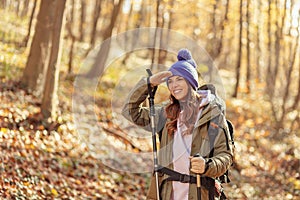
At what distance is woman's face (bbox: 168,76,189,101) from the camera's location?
4.64 m

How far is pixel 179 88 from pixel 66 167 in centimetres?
620

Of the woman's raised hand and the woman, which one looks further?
the woman's raised hand

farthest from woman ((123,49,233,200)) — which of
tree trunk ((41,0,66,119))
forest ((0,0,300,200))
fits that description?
tree trunk ((41,0,66,119))

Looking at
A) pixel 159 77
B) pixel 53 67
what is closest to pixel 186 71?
pixel 159 77

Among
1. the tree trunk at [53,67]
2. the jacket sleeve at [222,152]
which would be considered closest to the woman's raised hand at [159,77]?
the jacket sleeve at [222,152]

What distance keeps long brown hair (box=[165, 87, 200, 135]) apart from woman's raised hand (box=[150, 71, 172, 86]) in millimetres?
180

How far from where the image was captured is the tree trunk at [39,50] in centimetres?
1332

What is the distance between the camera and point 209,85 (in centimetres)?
496

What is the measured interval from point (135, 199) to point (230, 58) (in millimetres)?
45702

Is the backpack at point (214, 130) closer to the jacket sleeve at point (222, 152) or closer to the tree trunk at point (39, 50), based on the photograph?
the jacket sleeve at point (222, 152)

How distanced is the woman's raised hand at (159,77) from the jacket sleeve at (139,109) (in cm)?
13

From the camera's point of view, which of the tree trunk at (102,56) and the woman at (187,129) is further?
the tree trunk at (102,56)

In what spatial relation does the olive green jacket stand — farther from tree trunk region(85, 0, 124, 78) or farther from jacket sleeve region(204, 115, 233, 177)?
tree trunk region(85, 0, 124, 78)

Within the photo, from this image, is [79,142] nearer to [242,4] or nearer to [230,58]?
[242,4]
